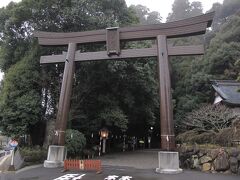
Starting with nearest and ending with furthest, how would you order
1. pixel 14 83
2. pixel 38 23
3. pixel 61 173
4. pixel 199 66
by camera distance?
pixel 61 173
pixel 14 83
pixel 38 23
pixel 199 66

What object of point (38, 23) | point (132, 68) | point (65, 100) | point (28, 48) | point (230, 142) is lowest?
point (230, 142)

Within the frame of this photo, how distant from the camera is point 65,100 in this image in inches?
692

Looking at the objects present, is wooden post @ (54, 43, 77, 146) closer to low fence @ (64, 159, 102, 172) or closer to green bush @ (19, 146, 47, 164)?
low fence @ (64, 159, 102, 172)

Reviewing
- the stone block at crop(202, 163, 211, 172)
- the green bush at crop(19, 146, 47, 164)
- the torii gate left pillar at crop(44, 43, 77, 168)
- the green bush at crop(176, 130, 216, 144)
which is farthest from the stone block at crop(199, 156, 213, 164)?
the green bush at crop(19, 146, 47, 164)

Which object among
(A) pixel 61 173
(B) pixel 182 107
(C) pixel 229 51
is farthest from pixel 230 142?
(C) pixel 229 51

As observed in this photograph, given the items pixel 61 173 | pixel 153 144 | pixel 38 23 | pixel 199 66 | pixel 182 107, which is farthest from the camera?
pixel 153 144

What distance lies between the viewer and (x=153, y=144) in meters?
55.2

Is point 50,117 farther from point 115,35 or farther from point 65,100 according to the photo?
point 115,35

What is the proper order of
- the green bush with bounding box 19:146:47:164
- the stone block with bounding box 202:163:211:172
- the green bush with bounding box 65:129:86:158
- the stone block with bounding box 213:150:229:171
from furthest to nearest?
the green bush with bounding box 65:129:86:158 → the green bush with bounding box 19:146:47:164 → the stone block with bounding box 202:163:211:172 → the stone block with bounding box 213:150:229:171

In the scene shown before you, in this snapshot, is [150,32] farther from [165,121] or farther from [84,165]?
[84,165]

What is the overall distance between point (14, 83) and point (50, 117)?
384cm

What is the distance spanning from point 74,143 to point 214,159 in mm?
10425

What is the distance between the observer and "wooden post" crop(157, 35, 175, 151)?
49.9 ft

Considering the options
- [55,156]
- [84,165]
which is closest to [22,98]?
[55,156]
